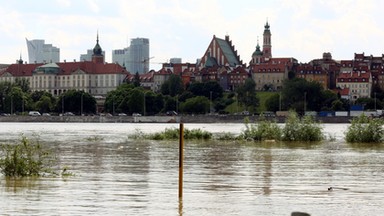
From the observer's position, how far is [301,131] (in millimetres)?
71188

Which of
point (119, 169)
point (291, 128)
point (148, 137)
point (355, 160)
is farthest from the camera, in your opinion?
point (148, 137)

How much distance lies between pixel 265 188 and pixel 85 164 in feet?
46.1

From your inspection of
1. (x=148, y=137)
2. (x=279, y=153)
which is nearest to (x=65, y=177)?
(x=279, y=153)

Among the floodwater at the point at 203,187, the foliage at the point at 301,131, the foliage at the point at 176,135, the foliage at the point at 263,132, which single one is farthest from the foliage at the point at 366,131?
the floodwater at the point at 203,187

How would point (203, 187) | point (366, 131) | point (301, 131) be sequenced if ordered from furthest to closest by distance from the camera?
point (301, 131), point (366, 131), point (203, 187)

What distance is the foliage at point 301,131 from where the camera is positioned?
70625 millimetres

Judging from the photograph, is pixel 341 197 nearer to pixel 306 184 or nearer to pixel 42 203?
pixel 306 184

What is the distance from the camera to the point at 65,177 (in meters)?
33.3

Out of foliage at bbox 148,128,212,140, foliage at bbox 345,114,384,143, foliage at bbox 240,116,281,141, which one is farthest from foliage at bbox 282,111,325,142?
foliage at bbox 148,128,212,140

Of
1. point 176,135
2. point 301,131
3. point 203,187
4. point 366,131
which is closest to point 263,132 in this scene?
point 301,131

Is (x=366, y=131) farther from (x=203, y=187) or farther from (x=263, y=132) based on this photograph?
(x=203, y=187)

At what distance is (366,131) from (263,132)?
27.2 feet

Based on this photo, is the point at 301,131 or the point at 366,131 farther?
the point at 301,131

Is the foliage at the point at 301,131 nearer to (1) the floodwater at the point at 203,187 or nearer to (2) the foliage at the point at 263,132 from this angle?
(2) the foliage at the point at 263,132
